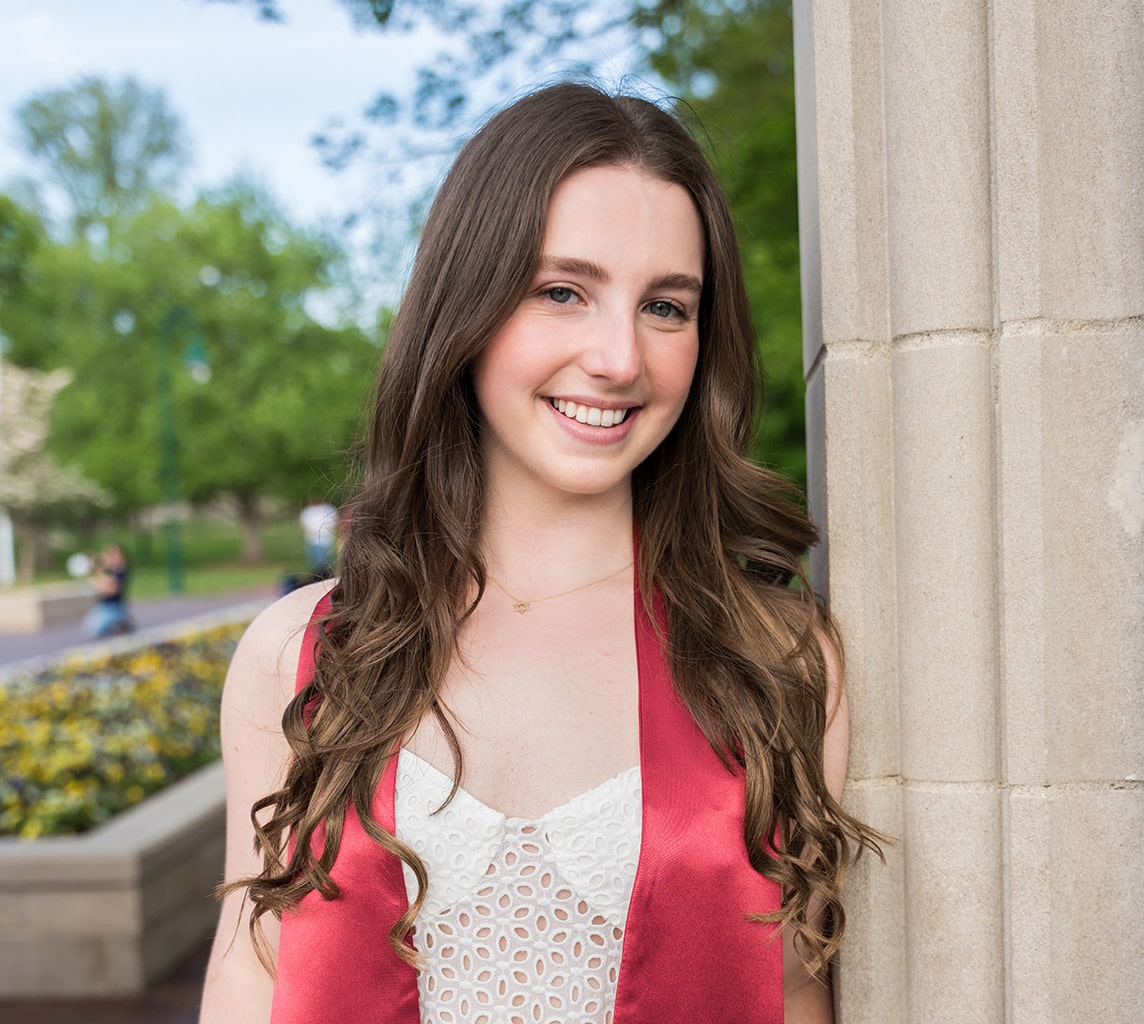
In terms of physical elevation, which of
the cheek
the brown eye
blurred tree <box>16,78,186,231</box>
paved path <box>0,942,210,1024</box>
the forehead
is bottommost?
paved path <box>0,942,210,1024</box>

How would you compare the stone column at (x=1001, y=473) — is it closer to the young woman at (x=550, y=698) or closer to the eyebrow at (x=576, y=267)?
the young woman at (x=550, y=698)

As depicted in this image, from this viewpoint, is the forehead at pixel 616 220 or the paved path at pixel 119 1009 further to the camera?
the paved path at pixel 119 1009

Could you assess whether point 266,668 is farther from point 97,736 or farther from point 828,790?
point 97,736

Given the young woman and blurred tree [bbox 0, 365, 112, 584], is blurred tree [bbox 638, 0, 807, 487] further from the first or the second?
blurred tree [bbox 0, 365, 112, 584]

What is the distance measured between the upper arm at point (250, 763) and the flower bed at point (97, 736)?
12.1 feet

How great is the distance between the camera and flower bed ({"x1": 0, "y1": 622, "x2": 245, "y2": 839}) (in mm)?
5355

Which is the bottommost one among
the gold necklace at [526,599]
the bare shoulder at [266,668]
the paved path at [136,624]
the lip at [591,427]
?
the paved path at [136,624]

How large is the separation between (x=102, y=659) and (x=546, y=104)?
29.2 ft

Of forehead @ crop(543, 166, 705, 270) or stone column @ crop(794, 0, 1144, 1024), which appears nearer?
stone column @ crop(794, 0, 1144, 1024)

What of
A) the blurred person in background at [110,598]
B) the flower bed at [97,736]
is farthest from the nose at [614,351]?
the blurred person in background at [110,598]

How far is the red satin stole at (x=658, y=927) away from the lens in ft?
5.65

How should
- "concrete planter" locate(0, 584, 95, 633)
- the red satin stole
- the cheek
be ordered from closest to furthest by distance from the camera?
the red satin stole < the cheek < "concrete planter" locate(0, 584, 95, 633)

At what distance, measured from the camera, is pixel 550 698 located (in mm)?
1927

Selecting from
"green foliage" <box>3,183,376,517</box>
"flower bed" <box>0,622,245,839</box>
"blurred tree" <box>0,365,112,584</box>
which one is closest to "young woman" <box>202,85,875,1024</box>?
"flower bed" <box>0,622,245,839</box>
